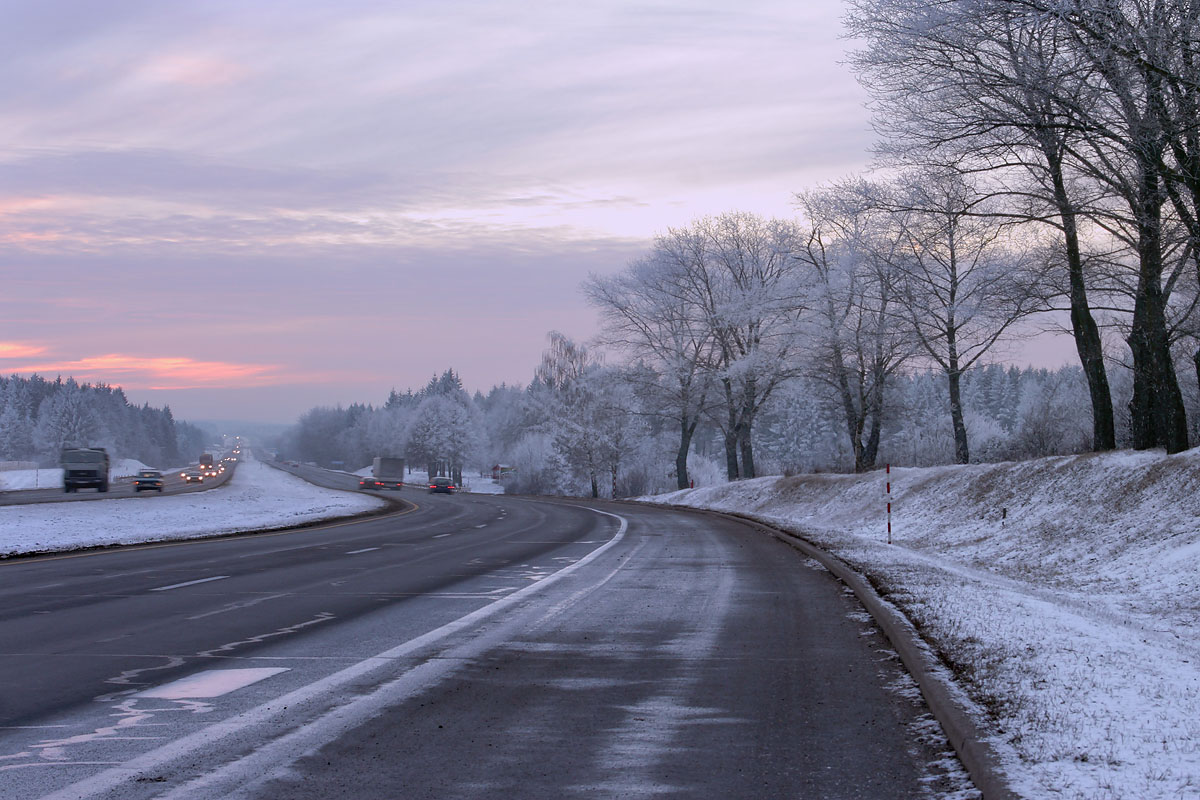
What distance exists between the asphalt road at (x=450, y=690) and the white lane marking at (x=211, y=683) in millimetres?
30

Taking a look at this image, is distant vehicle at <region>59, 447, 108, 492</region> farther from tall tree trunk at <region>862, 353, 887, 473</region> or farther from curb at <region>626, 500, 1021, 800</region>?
curb at <region>626, 500, 1021, 800</region>

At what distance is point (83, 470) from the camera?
5850 cm

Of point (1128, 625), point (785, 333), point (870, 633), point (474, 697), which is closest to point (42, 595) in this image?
point (474, 697)

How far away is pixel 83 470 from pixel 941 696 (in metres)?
60.4

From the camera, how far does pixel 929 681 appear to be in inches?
281

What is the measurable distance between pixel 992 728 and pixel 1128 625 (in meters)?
5.78

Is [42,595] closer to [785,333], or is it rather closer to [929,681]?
[929,681]

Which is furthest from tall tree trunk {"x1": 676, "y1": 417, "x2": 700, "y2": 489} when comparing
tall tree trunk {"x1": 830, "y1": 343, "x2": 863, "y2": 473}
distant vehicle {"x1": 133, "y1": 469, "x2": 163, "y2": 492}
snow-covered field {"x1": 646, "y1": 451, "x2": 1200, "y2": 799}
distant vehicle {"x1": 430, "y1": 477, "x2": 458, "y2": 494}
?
distant vehicle {"x1": 133, "y1": 469, "x2": 163, "y2": 492}

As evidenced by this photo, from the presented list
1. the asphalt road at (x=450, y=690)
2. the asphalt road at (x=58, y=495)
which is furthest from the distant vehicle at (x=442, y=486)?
the asphalt road at (x=450, y=690)

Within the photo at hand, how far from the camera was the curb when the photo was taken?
4.95m

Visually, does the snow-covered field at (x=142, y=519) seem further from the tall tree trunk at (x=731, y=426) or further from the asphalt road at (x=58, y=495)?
the tall tree trunk at (x=731, y=426)

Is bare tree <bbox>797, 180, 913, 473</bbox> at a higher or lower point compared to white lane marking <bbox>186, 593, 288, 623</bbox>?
higher

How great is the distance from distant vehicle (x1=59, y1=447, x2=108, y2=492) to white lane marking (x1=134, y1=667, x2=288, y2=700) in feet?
184

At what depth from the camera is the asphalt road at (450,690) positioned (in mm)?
5328
